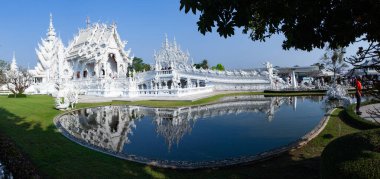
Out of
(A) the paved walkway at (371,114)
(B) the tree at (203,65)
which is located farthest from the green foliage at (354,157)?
(B) the tree at (203,65)

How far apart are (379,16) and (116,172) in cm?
565

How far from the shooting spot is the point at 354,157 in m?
3.75

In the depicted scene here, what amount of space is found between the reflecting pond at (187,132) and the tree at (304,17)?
365 centimetres

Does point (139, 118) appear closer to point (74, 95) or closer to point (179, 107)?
point (179, 107)

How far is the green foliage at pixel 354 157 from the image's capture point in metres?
3.51

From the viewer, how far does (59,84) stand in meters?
18.5

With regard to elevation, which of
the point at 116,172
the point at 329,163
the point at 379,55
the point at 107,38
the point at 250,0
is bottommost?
the point at 116,172

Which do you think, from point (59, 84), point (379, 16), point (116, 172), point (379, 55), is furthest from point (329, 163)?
point (59, 84)

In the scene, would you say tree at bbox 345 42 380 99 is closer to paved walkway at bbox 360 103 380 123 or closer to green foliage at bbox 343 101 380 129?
paved walkway at bbox 360 103 380 123

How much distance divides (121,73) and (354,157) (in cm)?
4506

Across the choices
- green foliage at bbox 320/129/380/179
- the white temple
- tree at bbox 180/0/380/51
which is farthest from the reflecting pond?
the white temple

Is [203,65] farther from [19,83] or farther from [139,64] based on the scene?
[19,83]

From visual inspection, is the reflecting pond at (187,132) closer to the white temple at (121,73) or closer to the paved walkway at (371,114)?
the paved walkway at (371,114)

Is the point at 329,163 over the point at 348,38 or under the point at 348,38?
under
